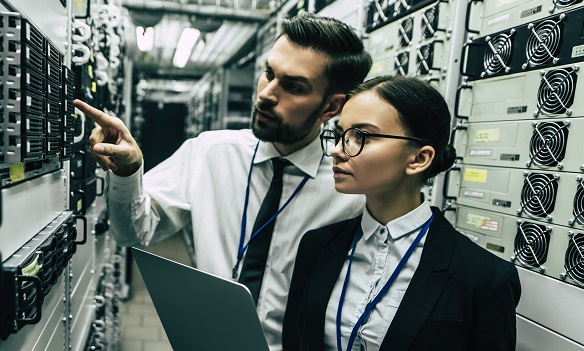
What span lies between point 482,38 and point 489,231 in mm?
905

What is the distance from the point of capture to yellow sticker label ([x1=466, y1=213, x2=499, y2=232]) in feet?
6.25

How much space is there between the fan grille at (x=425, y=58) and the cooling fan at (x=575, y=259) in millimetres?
1138

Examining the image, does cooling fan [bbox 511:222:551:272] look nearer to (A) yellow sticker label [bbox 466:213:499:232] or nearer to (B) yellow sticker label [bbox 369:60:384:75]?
(A) yellow sticker label [bbox 466:213:499:232]

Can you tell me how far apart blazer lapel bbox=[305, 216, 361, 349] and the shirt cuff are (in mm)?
758

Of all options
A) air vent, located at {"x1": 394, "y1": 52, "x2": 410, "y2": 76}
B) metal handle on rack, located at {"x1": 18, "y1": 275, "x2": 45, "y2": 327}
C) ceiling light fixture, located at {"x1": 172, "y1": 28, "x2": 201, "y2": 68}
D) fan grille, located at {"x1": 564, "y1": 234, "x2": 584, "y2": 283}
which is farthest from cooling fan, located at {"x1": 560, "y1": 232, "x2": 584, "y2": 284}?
ceiling light fixture, located at {"x1": 172, "y1": 28, "x2": 201, "y2": 68}

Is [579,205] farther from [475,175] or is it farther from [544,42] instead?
[544,42]

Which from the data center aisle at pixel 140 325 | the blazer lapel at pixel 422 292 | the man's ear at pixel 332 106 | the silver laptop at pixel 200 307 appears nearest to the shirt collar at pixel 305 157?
the man's ear at pixel 332 106

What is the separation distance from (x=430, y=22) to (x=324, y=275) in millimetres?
1532

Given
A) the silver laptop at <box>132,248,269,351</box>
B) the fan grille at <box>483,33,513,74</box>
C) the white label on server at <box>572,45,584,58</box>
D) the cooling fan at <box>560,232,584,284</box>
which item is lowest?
the silver laptop at <box>132,248,269,351</box>

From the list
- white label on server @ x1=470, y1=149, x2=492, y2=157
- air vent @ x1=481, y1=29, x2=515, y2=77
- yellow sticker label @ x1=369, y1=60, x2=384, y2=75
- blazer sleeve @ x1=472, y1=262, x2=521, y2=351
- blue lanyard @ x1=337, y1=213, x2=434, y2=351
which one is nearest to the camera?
blazer sleeve @ x1=472, y1=262, x2=521, y2=351

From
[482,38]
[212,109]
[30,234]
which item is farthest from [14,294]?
[212,109]

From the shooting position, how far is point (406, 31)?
252 cm

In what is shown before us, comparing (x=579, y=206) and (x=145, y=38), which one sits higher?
(x=145, y=38)

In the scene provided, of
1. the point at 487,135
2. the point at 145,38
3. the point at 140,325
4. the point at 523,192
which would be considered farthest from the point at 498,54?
the point at 145,38
